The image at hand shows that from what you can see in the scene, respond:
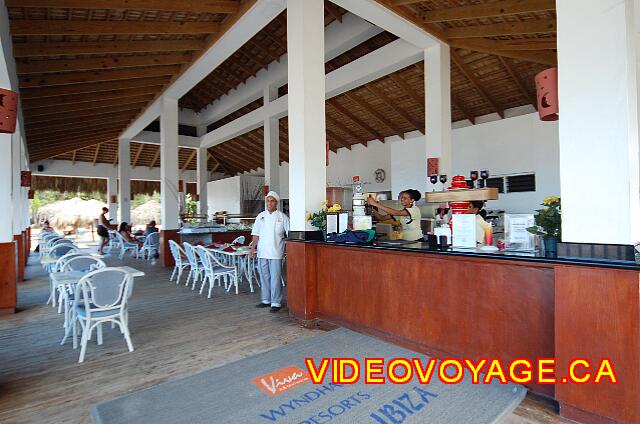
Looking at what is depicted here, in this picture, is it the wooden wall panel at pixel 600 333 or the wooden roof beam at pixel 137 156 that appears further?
the wooden roof beam at pixel 137 156

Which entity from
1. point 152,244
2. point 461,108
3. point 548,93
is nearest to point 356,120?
point 461,108

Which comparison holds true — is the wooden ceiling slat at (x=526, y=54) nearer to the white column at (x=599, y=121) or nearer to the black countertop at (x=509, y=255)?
the white column at (x=599, y=121)

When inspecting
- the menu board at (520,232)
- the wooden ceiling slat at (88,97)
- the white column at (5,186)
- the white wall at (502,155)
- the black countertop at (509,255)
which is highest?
the wooden ceiling slat at (88,97)

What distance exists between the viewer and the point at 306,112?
13.7 ft

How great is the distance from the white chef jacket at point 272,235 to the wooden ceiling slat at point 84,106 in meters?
5.86

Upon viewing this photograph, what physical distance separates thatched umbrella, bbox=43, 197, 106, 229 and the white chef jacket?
55.9 feet

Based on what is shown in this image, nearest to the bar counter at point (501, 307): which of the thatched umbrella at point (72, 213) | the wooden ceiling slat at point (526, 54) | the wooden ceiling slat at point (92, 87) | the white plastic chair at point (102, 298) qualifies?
the white plastic chair at point (102, 298)

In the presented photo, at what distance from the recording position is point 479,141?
830cm

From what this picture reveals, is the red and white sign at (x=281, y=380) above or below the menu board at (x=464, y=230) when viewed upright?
below

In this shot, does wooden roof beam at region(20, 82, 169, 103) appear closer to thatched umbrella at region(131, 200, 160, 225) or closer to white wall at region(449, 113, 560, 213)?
white wall at region(449, 113, 560, 213)

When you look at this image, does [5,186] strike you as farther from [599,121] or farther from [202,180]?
[202,180]

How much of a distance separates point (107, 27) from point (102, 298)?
154 inches

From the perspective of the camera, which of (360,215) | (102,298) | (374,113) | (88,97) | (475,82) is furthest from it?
(374,113)

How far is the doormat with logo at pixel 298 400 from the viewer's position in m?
2.17
